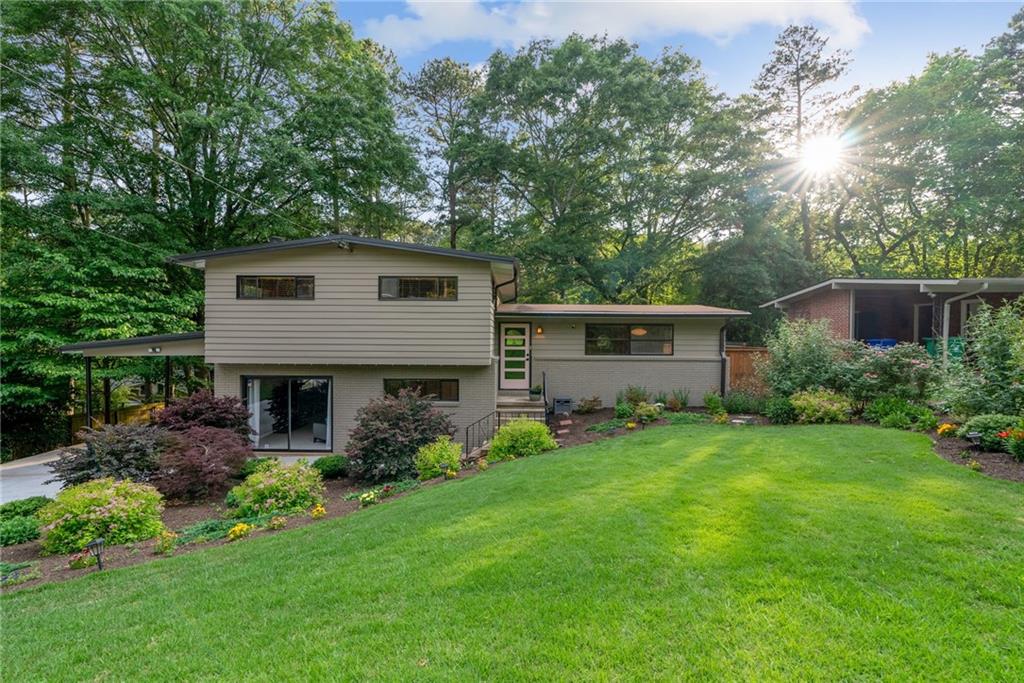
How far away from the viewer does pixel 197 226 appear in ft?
54.9

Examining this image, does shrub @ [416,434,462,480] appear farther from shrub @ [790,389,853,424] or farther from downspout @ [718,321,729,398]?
downspout @ [718,321,729,398]

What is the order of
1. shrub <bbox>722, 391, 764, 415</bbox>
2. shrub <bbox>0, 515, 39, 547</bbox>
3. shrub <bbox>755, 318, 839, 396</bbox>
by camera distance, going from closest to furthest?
shrub <bbox>0, 515, 39, 547</bbox> → shrub <bbox>755, 318, 839, 396</bbox> → shrub <bbox>722, 391, 764, 415</bbox>

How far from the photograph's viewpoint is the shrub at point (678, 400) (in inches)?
492

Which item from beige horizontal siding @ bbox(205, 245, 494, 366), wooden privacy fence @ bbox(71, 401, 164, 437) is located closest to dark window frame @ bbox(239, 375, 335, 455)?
beige horizontal siding @ bbox(205, 245, 494, 366)

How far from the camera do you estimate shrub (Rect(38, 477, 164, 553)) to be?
221 inches

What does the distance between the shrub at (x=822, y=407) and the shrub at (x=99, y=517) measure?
11809 millimetres

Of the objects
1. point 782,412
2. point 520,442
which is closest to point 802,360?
point 782,412

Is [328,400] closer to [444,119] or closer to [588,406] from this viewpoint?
[588,406]

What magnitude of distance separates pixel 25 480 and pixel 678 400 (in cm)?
1545

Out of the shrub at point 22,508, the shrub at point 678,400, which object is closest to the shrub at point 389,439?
the shrub at point 22,508

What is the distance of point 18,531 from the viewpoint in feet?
19.9

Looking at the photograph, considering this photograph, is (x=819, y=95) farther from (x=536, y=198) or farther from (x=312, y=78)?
(x=312, y=78)

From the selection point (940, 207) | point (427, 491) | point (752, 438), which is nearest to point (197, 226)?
point (427, 491)

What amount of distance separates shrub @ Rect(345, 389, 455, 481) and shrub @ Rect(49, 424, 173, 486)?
3267 millimetres
